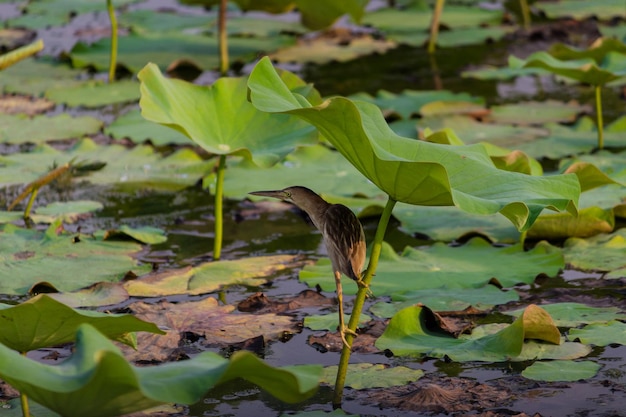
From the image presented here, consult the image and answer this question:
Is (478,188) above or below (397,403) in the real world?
above

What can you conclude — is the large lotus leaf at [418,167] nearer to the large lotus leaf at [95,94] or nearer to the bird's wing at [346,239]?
the bird's wing at [346,239]

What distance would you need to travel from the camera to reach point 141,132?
13.6ft

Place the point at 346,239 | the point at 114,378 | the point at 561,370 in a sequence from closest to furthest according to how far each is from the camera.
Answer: the point at 114,378 → the point at 346,239 → the point at 561,370

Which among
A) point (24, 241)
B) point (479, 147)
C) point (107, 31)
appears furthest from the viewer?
point (107, 31)

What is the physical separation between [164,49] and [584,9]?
2.85 m

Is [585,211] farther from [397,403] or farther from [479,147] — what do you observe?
[397,403]

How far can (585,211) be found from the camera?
9.55 ft

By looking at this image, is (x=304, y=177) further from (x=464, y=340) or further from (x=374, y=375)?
(x=374, y=375)

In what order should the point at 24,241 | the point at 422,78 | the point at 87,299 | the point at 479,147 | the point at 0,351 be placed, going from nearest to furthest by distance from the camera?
the point at 0,351 → the point at 479,147 → the point at 87,299 → the point at 24,241 → the point at 422,78

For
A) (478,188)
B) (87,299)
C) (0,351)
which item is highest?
(478,188)

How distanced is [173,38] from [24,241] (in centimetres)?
320

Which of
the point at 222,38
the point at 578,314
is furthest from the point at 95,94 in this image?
the point at 578,314

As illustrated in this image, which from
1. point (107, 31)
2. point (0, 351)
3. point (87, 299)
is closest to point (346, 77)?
point (107, 31)

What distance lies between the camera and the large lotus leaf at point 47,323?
1.63 m
